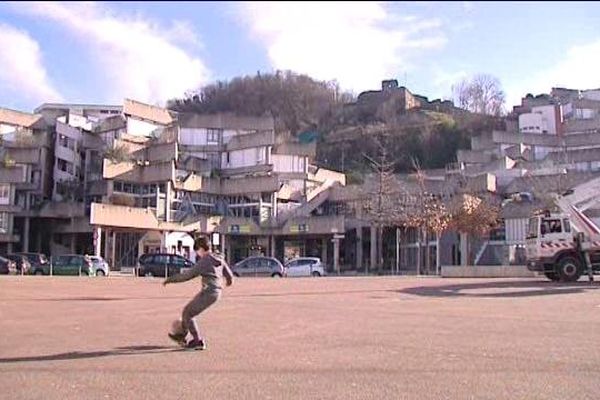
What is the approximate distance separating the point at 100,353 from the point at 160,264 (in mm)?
33873

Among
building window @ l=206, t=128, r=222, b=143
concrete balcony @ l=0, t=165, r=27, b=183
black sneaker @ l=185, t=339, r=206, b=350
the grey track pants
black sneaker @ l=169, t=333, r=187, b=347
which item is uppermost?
building window @ l=206, t=128, r=222, b=143

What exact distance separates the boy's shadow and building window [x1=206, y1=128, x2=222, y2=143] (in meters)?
65.6

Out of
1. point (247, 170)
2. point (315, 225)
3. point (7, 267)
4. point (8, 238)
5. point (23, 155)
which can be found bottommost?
point (7, 267)

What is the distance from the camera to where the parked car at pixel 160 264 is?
142 feet

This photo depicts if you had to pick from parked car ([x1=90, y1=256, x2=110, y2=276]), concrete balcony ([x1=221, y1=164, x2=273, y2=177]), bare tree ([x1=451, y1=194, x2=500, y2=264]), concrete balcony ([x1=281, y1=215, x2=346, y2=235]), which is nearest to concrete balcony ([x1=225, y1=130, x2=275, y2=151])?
concrete balcony ([x1=221, y1=164, x2=273, y2=177])

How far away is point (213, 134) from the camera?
75562 millimetres

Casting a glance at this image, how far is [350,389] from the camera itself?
25.6 ft

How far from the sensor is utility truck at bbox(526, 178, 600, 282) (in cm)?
2645

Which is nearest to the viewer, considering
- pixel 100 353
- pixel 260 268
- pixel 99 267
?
pixel 100 353

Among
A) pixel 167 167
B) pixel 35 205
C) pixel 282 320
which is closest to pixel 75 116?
pixel 35 205

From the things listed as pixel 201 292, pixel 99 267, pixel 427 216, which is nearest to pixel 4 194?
pixel 99 267

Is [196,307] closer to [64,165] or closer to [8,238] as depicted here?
[8,238]

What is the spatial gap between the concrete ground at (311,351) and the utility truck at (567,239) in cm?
852

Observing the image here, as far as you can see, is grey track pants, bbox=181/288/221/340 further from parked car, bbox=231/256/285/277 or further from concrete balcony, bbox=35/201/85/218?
concrete balcony, bbox=35/201/85/218
